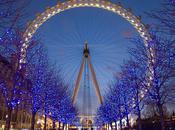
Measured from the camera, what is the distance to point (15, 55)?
2362 centimetres

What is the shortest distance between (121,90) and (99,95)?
2876 centimetres

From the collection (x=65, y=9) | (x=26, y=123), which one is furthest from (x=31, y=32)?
(x=26, y=123)

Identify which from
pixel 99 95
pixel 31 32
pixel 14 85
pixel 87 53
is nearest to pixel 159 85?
pixel 14 85

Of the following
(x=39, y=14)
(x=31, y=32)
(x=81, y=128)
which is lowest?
(x=81, y=128)

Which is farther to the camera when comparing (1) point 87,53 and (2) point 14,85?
(1) point 87,53

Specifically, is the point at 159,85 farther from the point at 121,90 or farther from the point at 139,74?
the point at 121,90

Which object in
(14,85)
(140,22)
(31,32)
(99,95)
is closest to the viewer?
(14,85)

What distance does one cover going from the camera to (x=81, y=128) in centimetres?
14425

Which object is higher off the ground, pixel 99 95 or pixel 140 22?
pixel 140 22

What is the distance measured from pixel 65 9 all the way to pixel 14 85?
2213cm

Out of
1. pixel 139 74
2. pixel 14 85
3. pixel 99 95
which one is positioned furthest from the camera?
pixel 99 95

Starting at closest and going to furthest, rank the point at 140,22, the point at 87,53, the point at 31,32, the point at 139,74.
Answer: the point at 139,74
the point at 31,32
the point at 140,22
the point at 87,53

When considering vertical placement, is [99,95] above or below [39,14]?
below

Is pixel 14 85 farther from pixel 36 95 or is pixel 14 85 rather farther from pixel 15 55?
pixel 36 95
